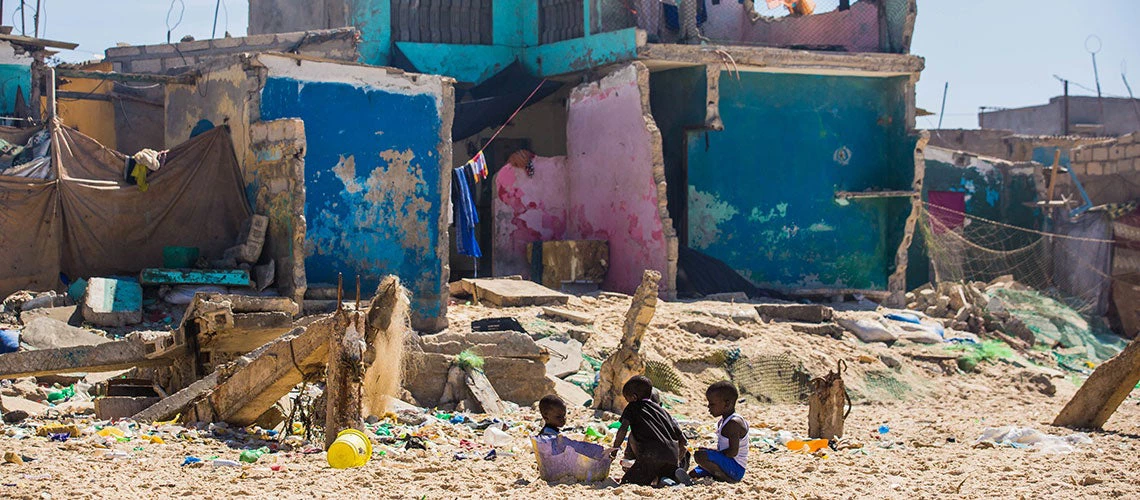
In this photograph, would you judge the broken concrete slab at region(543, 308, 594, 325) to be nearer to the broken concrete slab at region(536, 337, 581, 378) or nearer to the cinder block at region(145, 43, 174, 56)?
the broken concrete slab at region(536, 337, 581, 378)

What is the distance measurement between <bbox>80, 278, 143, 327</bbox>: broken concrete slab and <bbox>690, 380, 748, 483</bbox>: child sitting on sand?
21.6ft

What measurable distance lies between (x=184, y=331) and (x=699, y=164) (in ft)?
33.3

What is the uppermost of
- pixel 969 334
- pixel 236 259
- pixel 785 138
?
pixel 785 138

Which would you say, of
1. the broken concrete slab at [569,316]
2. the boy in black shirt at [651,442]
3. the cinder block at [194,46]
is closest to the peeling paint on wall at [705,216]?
the broken concrete slab at [569,316]

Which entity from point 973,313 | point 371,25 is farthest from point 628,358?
point 371,25

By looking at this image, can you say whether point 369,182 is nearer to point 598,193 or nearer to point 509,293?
point 509,293

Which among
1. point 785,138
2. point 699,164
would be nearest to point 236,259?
point 699,164

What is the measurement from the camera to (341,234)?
44.8 feet

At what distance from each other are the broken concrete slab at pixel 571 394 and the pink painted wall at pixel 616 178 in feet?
15.5

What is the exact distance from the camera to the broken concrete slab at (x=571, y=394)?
38.9 feet

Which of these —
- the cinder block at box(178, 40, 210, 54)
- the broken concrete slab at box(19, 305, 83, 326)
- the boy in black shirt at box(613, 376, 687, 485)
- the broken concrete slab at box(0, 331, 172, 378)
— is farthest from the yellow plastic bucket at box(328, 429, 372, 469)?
the cinder block at box(178, 40, 210, 54)

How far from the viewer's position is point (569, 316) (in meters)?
14.3

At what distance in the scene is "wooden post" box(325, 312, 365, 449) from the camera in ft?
25.6

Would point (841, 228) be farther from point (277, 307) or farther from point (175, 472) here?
point (175, 472)
